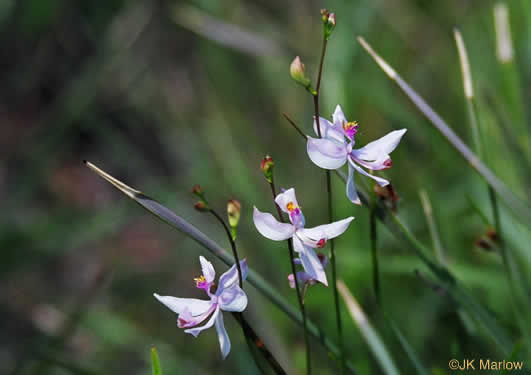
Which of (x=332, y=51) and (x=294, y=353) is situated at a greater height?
(x=332, y=51)

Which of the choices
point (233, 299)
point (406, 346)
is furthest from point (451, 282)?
point (233, 299)

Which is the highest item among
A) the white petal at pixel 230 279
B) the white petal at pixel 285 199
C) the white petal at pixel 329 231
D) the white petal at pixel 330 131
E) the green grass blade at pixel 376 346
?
the white petal at pixel 330 131

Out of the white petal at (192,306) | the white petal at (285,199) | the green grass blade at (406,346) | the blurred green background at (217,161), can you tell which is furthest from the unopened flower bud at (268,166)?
the blurred green background at (217,161)

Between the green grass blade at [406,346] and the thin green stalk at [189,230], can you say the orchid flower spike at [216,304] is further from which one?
the green grass blade at [406,346]

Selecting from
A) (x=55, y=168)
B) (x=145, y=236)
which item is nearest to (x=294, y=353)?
(x=145, y=236)

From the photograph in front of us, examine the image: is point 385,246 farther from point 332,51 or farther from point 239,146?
point 239,146
